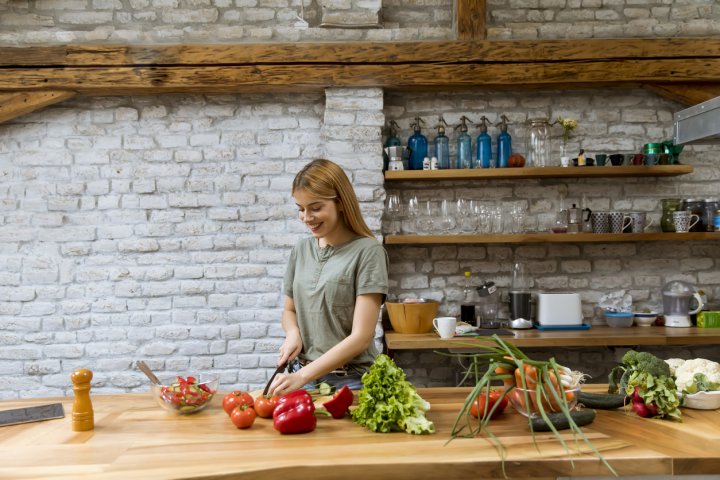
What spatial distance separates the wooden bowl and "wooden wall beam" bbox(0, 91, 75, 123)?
104 inches

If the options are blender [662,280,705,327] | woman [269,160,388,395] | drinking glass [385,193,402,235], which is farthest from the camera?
drinking glass [385,193,402,235]

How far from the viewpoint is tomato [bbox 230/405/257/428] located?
5.62 ft

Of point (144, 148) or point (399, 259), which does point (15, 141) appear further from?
point (399, 259)

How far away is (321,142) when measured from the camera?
4016mm

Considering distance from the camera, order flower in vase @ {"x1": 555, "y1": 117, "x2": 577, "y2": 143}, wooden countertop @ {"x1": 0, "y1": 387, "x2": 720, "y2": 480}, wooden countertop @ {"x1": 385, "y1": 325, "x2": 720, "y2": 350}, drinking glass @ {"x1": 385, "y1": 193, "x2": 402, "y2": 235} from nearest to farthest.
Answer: wooden countertop @ {"x1": 0, "y1": 387, "x2": 720, "y2": 480}, wooden countertop @ {"x1": 385, "y1": 325, "x2": 720, "y2": 350}, flower in vase @ {"x1": 555, "y1": 117, "x2": 577, "y2": 143}, drinking glass @ {"x1": 385, "y1": 193, "x2": 402, "y2": 235}

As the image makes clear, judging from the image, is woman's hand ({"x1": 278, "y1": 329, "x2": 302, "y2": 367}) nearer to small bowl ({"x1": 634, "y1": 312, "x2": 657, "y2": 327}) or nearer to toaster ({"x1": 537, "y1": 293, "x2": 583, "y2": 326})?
toaster ({"x1": 537, "y1": 293, "x2": 583, "y2": 326})

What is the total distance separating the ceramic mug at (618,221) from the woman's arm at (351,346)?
7.57 ft

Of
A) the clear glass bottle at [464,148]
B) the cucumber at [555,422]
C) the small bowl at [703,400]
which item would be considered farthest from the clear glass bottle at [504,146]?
the cucumber at [555,422]

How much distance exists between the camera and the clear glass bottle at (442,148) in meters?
3.93

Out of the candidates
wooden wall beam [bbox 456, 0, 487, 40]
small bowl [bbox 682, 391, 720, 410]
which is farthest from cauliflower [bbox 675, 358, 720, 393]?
wooden wall beam [bbox 456, 0, 487, 40]

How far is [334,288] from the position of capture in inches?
89.4

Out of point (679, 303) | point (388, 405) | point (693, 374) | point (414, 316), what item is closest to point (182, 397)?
point (388, 405)

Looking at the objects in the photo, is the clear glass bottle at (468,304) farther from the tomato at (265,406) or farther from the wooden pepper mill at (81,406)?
the wooden pepper mill at (81,406)

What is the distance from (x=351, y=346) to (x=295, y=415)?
0.48 meters
